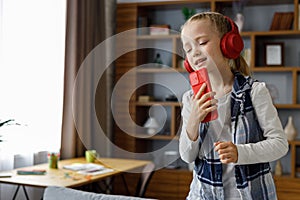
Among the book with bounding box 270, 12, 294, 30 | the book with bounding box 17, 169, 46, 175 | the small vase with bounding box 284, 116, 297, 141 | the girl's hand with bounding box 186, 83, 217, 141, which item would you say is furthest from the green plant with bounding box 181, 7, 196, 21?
the girl's hand with bounding box 186, 83, 217, 141

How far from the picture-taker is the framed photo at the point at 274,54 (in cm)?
463

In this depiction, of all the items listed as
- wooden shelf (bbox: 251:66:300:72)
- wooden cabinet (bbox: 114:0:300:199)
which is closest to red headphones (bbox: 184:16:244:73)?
wooden cabinet (bbox: 114:0:300:199)

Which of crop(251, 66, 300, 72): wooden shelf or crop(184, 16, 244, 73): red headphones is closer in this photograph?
crop(184, 16, 244, 73): red headphones

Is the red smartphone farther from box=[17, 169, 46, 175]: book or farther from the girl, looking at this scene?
box=[17, 169, 46, 175]: book

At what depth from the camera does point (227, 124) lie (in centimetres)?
139

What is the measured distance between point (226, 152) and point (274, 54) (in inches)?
141

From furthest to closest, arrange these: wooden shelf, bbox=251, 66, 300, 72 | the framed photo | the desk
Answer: the framed photo < wooden shelf, bbox=251, 66, 300, 72 < the desk

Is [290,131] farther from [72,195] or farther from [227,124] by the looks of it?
[227,124]

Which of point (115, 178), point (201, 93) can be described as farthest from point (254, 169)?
point (115, 178)

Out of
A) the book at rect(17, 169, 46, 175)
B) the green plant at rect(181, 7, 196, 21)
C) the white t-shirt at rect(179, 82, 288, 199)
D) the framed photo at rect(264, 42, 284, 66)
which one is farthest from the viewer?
the green plant at rect(181, 7, 196, 21)

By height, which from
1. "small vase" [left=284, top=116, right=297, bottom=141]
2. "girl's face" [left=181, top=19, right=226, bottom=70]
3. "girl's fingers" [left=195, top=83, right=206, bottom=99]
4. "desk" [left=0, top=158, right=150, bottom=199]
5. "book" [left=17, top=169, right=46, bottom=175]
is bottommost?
"desk" [left=0, top=158, right=150, bottom=199]

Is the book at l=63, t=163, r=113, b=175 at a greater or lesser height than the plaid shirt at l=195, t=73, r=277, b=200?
lesser

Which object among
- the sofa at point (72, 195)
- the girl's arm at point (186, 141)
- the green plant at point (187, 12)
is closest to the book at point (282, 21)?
the green plant at point (187, 12)

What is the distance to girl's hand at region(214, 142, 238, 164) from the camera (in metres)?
1.21
